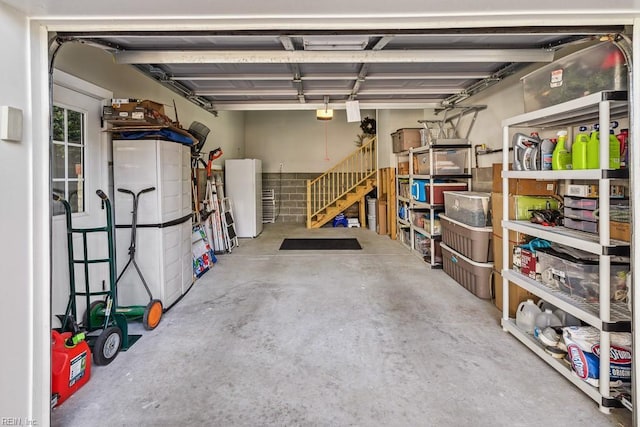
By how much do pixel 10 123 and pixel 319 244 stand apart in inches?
214

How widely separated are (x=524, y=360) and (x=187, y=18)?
2.94m

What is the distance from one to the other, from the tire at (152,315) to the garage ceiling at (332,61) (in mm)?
2043

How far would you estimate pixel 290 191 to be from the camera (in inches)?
389

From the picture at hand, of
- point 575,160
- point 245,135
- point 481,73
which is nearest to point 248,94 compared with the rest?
point 481,73

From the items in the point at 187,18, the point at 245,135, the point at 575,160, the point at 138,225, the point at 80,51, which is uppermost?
the point at 245,135

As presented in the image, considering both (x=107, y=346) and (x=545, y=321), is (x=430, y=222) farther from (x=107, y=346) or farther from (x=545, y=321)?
(x=107, y=346)

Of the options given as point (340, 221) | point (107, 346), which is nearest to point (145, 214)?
point (107, 346)

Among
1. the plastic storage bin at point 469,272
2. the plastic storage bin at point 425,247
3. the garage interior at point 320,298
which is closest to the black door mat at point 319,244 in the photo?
the garage interior at point 320,298

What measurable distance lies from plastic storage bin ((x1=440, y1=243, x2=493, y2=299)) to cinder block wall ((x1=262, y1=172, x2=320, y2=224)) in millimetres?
5874

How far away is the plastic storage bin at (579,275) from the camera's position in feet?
6.71

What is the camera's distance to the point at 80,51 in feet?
9.14

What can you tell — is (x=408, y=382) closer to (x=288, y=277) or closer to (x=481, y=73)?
(x=288, y=277)

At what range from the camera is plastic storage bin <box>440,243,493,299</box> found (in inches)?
140

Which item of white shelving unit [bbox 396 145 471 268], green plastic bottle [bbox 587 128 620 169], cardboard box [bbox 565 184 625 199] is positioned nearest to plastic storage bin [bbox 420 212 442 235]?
white shelving unit [bbox 396 145 471 268]
